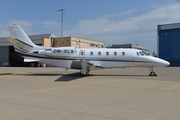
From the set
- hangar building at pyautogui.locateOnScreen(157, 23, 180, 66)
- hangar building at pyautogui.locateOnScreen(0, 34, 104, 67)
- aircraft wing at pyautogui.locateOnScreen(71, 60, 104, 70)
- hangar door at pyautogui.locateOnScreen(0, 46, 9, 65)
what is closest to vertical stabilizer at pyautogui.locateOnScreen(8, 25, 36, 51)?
aircraft wing at pyautogui.locateOnScreen(71, 60, 104, 70)

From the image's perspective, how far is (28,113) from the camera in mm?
6438

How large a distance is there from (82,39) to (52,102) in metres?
55.8

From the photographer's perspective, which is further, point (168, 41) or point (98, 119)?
point (168, 41)

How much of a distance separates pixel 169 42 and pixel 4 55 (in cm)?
5343

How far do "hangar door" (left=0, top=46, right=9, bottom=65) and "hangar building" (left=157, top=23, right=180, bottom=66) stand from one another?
49.0m

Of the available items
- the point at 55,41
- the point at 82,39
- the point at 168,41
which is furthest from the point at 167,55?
the point at 55,41

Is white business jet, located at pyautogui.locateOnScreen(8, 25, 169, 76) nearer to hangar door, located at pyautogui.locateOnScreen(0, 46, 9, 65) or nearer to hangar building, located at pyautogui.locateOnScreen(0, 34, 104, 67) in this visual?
hangar building, located at pyautogui.locateOnScreen(0, 34, 104, 67)

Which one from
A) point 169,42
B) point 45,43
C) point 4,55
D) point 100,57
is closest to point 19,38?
point 100,57

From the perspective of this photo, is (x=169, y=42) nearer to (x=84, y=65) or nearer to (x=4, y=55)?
(x=4, y=55)

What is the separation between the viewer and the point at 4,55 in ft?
227

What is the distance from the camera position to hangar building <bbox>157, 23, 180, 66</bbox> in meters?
66.9

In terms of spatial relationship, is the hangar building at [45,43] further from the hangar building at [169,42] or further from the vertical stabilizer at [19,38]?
the vertical stabilizer at [19,38]

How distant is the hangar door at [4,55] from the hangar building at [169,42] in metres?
49.0

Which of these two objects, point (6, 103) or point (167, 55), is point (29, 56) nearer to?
point (6, 103)
